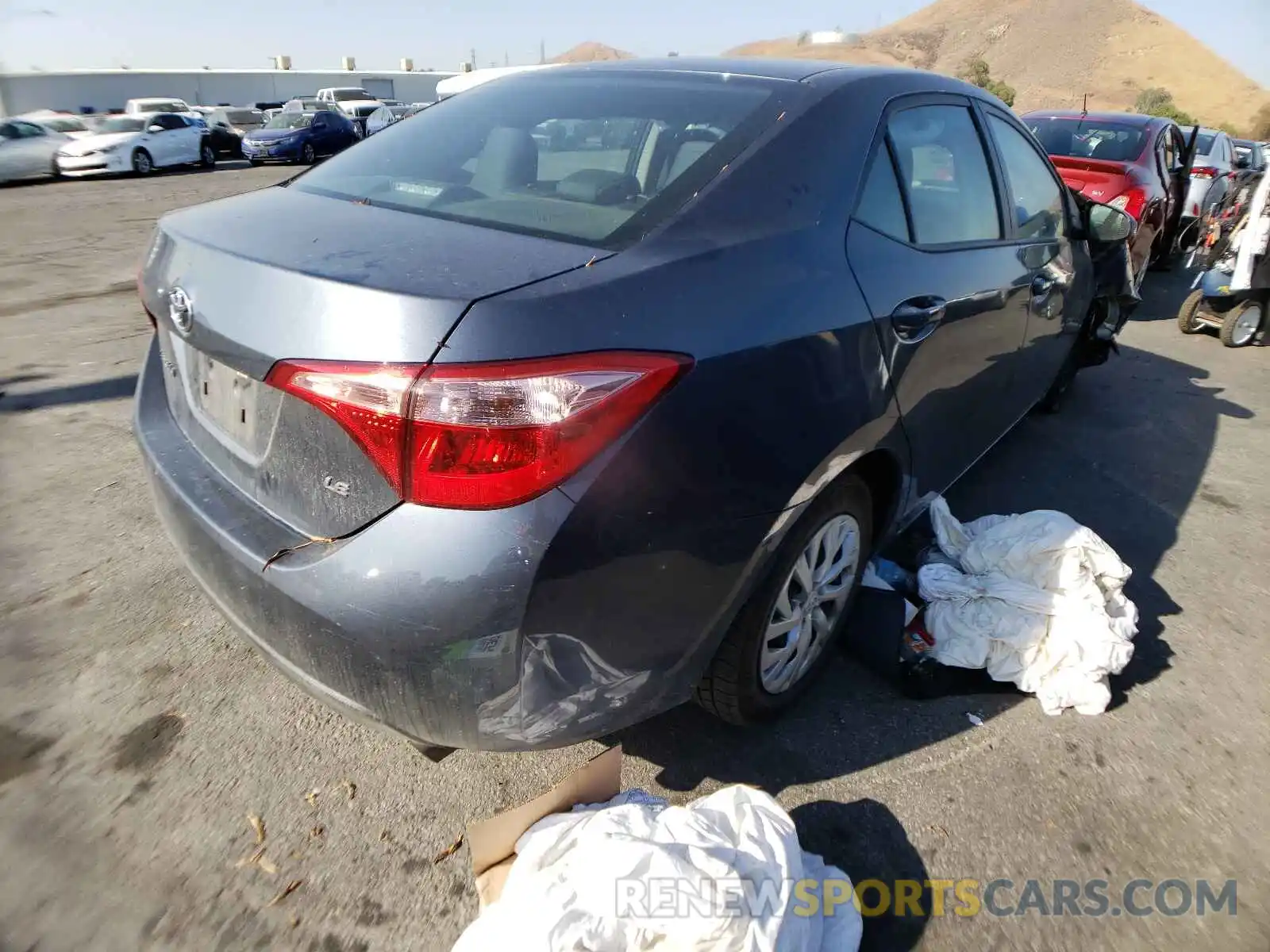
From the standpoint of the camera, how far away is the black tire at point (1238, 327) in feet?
21.6

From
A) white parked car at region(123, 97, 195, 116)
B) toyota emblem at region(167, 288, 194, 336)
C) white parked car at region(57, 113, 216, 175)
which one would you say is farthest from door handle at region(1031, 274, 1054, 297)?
white parked car at region(123, 97, 195, 116)

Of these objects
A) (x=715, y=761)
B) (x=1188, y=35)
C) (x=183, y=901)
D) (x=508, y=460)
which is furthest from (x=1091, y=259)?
(x=1188, y=35)

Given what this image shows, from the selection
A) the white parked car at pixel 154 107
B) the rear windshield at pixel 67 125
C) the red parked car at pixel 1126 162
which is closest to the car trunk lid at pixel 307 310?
the red parked car at pixel 1126 162

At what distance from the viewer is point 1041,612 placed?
2.58 metres

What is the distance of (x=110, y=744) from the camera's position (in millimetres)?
2248

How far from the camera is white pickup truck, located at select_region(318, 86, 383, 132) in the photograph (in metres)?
29.6

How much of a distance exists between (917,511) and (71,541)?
3152 millimetres

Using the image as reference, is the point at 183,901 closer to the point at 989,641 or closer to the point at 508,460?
the point at 508,460

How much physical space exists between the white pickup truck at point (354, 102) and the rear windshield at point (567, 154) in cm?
2769

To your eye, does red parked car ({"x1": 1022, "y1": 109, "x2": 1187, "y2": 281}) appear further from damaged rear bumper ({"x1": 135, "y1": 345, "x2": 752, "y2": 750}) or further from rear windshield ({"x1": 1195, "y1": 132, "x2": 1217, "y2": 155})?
damaged rear bumper ({"x1": 135, "y1": 345, "x2": 752, "y2": 750})

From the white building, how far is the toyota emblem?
3734 cm

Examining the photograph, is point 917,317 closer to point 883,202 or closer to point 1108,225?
point 883,202

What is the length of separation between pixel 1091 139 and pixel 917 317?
7.70 m

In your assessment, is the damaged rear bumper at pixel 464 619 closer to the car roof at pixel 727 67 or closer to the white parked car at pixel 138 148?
the car roof at pixel 727 67
